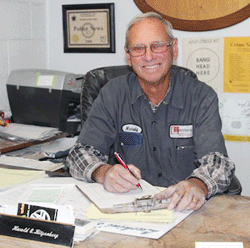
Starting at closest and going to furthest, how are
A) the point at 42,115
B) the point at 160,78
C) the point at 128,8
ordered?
the point at 160,78
the point at 42,115
the point at 128,8

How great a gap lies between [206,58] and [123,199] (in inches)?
61.1

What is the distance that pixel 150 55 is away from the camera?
6.31 ft

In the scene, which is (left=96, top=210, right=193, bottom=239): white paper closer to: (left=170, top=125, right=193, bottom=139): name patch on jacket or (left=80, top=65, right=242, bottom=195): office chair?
(left=170, top=125, right=193, bottom=139): name patch on jacket

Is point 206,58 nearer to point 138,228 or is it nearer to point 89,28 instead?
point 89,28

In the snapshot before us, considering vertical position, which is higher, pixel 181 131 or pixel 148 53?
pixel 148 53

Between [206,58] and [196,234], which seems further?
[206,58]

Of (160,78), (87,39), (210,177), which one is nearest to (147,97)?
(160,78)

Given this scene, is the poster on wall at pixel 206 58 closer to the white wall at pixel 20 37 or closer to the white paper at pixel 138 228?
the white wall at pixel 20 37

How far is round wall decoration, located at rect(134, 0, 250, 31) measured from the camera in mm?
2633

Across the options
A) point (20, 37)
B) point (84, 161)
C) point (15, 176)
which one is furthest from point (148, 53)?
point (20, 37)

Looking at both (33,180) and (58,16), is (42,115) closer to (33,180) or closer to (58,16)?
(58,16)

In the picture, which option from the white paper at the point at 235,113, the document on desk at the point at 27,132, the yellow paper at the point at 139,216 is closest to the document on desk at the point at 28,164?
the document on desk at the point at 27,132

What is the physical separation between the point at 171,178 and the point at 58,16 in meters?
1.67

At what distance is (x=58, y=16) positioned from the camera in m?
3.23
